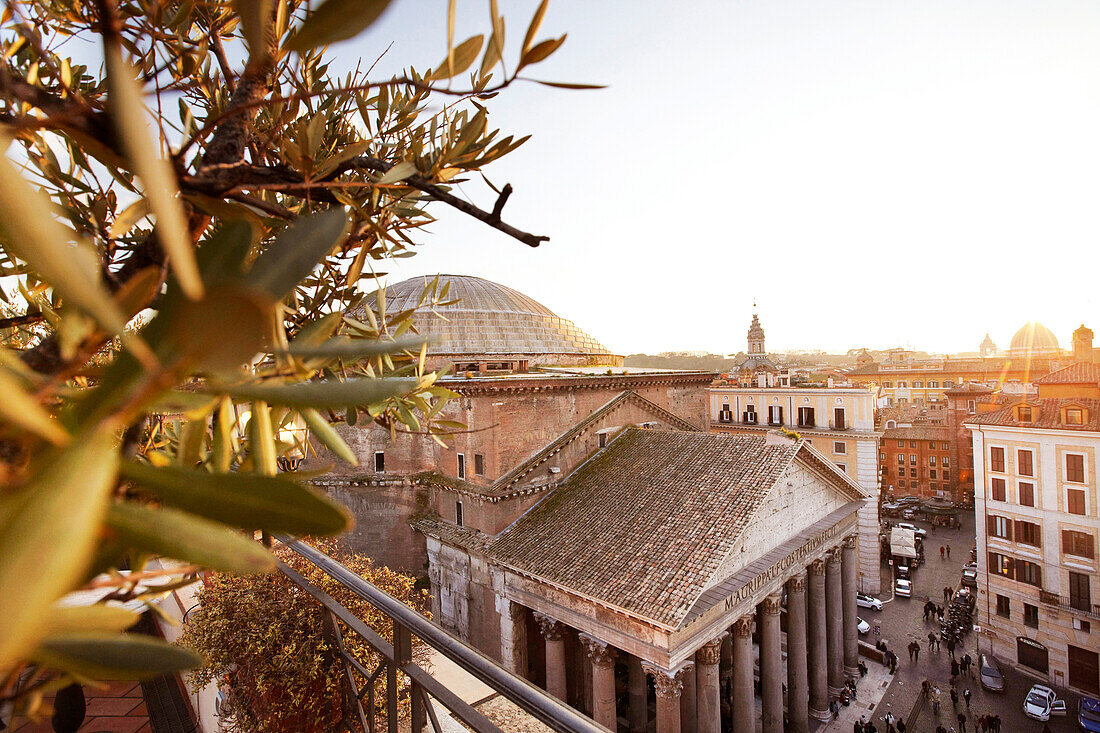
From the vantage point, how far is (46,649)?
495 millimetres

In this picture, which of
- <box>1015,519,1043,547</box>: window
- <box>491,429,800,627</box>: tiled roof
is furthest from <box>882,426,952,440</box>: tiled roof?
<box>491,429,800,627</box>: tiled roof

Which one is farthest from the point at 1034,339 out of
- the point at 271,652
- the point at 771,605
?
the point at 271,652

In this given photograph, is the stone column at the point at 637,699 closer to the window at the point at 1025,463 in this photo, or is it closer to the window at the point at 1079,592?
the window at the point at 1079,592

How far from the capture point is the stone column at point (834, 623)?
15297 millimetres

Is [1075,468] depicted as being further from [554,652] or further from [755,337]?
[755,337]

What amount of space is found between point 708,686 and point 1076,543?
14.9 meters

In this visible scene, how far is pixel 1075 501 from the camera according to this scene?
1667 cm

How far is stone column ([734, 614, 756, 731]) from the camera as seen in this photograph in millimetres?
11375

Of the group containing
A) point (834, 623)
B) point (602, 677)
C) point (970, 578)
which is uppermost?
point (602, 677)

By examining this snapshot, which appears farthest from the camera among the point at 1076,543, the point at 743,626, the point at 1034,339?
the point at 1034,339

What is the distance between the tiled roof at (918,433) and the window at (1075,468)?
65.3 feet

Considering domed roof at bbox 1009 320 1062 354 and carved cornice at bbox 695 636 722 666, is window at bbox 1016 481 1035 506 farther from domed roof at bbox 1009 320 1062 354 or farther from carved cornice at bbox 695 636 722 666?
domed roof at bbox 1009 320 1062 354

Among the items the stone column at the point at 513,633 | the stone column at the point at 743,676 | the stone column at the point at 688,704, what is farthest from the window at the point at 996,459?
the stone column at the point at 513,633

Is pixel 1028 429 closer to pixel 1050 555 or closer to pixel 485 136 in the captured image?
pixel 1050 555
